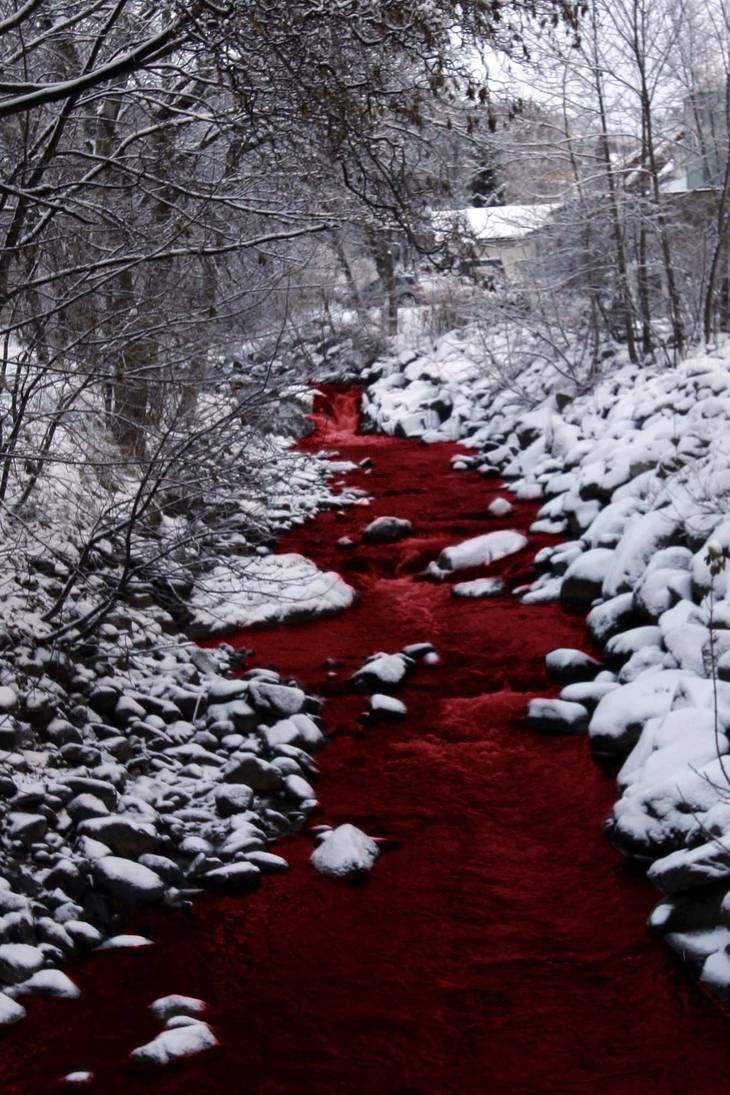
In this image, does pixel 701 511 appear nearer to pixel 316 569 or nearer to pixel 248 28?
pixel 316 569

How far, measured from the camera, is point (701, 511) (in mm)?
8695

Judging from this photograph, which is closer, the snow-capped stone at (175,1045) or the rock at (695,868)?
the snow-capped stone at (175,1045)

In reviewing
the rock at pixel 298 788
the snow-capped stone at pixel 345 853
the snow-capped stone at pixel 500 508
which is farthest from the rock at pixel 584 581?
the snow-capped stone at pixel 345 853

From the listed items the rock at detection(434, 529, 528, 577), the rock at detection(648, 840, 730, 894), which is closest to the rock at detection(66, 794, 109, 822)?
the rock at detection(648, 840, 730, 894)

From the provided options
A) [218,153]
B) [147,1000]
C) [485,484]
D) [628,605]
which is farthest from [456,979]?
[485,484]

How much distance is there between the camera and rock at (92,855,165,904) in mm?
5090

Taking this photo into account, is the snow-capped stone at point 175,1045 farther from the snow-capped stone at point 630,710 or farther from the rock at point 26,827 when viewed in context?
the snow-capped stone at point 630,710

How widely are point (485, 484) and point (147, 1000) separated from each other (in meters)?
10.5

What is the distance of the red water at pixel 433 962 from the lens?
13.3 ft

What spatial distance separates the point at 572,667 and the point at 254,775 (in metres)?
2.51

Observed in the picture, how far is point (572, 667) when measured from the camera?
24.8 ft

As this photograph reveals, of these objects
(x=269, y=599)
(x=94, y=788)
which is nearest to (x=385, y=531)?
(x=269, y=599)

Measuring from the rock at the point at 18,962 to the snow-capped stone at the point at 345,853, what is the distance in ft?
4.61

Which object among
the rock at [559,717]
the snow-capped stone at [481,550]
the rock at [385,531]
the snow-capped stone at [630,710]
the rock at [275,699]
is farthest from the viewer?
the rock at [385,531]
